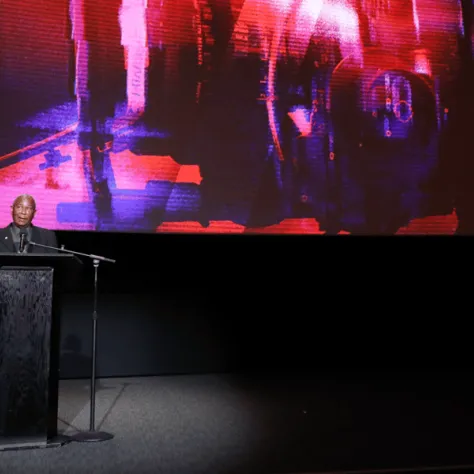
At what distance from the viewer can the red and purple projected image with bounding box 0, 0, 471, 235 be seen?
3.95 m

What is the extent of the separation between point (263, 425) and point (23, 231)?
174cm

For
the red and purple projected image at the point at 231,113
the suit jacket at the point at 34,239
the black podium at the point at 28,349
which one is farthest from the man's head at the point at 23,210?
the red and purple projected image at the point at 231,113

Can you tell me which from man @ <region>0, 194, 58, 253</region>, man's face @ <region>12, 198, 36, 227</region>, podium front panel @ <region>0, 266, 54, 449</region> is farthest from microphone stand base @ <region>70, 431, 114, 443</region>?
man's face @ <region>12, 198, 36, 227</region>

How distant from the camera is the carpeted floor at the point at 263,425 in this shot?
243 cm

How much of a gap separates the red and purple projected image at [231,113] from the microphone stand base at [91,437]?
153 cm

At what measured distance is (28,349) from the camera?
2.58 meters

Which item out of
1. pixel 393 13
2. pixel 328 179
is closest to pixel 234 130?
pixel 328 179

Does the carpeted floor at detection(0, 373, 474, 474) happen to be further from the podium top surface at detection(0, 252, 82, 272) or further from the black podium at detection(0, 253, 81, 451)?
the podium top surface at detection(0, 252, 82, 272)

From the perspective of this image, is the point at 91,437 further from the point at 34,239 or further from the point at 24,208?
the point at 24,208

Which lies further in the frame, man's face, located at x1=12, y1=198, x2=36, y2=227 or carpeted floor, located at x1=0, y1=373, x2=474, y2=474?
man's face, located at x1=12, y1=198, x2=36, y2=227

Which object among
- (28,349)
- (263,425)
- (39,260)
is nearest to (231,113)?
(39,260)

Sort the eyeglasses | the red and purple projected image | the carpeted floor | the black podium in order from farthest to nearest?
the red and purple projected image → the eyeglasses → the black podium → the carpeted floor

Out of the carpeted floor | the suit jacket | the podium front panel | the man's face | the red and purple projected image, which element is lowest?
the carpeted floor

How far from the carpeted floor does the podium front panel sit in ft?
0.37
